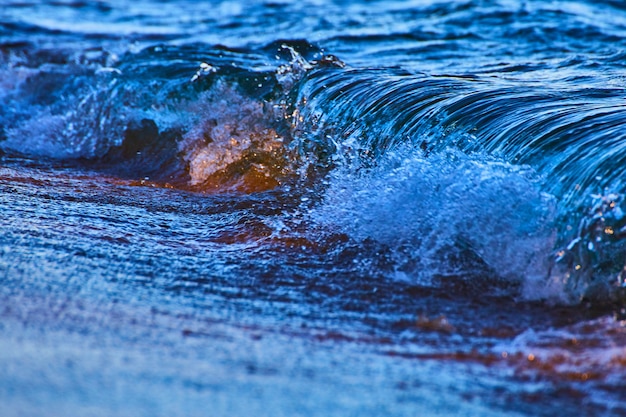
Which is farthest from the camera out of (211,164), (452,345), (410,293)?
(211,164)

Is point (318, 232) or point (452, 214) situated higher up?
point (452, 214)

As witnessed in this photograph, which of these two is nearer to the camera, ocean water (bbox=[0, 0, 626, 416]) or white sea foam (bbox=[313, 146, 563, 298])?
ocean water (bbox=[0, 0, 626, 416])

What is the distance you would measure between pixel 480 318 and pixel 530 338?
8.8 inches

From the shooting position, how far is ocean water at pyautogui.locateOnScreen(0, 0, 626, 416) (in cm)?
203

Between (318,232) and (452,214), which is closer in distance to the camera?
(452,214)

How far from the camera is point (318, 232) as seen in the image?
3.46m

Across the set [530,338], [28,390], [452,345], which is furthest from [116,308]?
[530,338]

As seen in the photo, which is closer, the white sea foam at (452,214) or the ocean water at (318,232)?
the ocean water at (318,232)

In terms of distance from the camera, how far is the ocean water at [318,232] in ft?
6.64

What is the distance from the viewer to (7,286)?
2480 mm

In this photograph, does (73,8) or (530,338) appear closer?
(530,338)

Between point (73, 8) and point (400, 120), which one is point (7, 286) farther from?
point (73, 8)

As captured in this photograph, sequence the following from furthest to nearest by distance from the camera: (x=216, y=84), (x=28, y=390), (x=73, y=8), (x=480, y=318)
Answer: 1. (x=73, y=8)
2. (x=216, y=84)
3. (x=480, y=318)
4. (x=28, y=390)

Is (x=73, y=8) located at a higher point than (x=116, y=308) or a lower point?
higher
